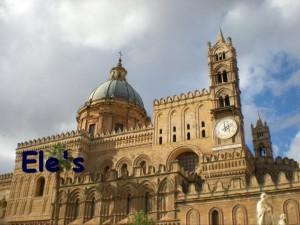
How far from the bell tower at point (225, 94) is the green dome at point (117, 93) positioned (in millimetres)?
17573

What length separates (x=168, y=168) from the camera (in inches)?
1334

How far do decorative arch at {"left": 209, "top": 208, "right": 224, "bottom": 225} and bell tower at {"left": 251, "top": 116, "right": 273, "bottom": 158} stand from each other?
971 inches

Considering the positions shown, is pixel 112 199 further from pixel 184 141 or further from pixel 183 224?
pixel 184 141

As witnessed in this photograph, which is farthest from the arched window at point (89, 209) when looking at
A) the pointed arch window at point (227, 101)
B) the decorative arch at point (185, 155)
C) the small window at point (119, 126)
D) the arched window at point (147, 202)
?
the small window at point (119, 126)

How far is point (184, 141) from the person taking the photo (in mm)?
42281

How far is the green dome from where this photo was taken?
190 feet

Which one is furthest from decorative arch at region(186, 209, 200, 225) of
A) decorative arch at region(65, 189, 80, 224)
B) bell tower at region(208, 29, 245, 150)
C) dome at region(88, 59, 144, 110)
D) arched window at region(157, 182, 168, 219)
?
dome at region(88, 59, 144, 110)

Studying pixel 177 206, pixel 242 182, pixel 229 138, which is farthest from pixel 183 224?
pixel 229 138

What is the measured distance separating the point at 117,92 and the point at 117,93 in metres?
0.20

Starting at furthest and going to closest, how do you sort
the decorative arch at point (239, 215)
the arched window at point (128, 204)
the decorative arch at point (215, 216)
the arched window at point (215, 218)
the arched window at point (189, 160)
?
the arched window at point (189, 160) → the arched window at point (128, 204) → the arched window at point (215, 218) → the decorative arch at point (215, 216) → the decorative arch at point (239, 215)

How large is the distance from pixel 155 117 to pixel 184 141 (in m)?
5.19

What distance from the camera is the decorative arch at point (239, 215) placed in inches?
1096

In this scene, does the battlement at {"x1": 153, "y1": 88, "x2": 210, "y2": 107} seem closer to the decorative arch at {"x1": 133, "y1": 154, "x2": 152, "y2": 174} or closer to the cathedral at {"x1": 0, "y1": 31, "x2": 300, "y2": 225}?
the cathedral at {"x1": 0, "y1": 31, "x2": 300, "y2": 225}

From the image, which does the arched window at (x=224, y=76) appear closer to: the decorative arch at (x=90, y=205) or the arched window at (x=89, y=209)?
the decorative arch at (x=90, y=205)
